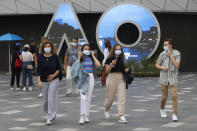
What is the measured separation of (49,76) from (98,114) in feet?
6.15

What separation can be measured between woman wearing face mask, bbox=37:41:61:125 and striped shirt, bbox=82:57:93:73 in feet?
2.11

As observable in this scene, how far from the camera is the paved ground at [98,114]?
9.24 metres

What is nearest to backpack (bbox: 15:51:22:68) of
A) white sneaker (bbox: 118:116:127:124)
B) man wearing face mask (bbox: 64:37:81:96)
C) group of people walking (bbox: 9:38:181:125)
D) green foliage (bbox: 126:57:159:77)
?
man wearing face mask (bbox: 64:37:81:96)

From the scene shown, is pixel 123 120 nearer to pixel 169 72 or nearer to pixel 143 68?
pixel 169 72

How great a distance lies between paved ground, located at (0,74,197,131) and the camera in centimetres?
924

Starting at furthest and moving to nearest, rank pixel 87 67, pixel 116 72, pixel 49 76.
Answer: pixel 87 67, pixel 116 72, pixel 49 76

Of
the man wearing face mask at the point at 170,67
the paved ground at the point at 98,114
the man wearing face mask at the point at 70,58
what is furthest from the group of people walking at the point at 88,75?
the man wearing face mask at the point at 70,58

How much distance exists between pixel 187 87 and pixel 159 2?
1288 cm

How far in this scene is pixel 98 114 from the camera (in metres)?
11.1

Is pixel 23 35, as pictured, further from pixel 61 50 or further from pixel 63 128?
pixel 63 128

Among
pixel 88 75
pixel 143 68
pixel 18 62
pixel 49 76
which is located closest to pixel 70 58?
pixel 18 62

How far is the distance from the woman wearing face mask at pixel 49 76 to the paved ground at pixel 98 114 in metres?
0.44

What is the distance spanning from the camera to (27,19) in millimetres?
33312

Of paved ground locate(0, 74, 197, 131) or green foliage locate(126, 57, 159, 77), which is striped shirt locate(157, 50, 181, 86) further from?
green foliage locate(126, 57, 159, 77)
